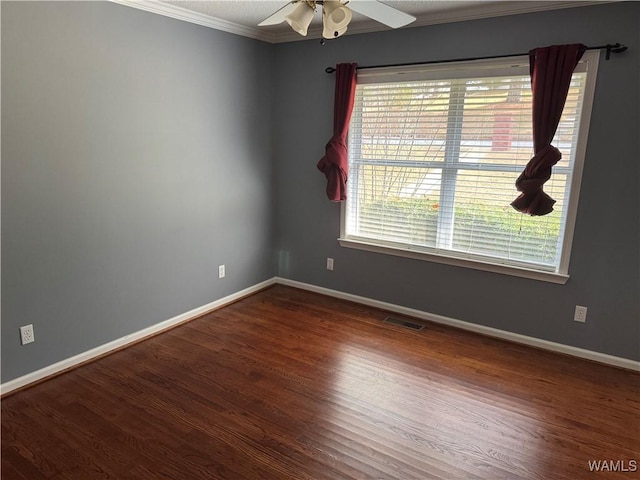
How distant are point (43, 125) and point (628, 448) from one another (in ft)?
11.7

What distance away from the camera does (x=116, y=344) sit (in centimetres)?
304

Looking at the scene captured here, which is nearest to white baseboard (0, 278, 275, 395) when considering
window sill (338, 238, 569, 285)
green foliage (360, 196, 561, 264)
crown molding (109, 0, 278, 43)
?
window sill (338, 238, 569, 285)

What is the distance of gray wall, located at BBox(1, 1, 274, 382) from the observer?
2.40m

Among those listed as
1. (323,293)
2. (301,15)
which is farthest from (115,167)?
(323,293)

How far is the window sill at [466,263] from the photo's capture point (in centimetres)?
305

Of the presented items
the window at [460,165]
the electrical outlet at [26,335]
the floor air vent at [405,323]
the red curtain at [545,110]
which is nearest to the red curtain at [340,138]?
the window at [460,165]

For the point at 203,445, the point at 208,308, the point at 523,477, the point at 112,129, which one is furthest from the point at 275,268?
the point at 523,477

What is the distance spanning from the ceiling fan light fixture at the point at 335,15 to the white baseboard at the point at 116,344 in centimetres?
248

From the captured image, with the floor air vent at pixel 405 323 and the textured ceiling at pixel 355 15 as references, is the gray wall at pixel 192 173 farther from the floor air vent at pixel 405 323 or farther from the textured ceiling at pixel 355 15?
the floor air vent at pixel 405 323

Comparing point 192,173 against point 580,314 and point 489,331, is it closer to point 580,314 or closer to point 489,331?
point 489,331

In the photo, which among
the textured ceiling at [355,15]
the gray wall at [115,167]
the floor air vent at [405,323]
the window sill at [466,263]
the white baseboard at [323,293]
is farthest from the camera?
the floor air vent at [405,323]

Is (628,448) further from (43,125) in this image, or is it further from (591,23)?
(43,125)

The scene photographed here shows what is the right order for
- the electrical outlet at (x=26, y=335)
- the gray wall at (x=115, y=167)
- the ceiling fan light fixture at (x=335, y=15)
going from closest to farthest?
the ceiling fan light fixture at (x=335, y=15) → the gray wall at (x=115, y=167) → the electrical outlet at (x=26, y=335)

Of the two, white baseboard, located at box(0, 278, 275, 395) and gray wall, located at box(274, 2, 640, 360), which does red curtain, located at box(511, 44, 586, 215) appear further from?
→ white baseboard, located at box(0, 278, 275, 395)
